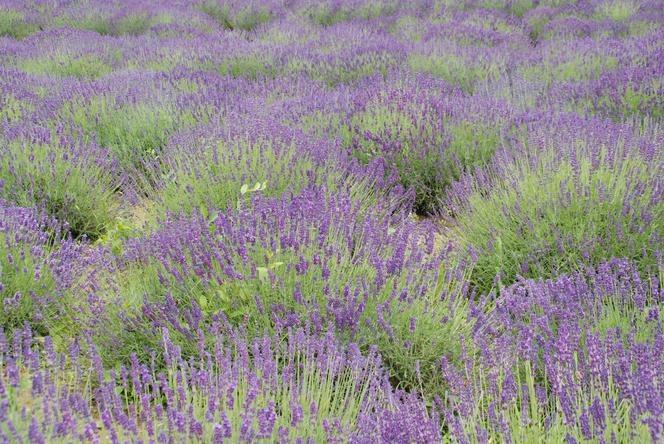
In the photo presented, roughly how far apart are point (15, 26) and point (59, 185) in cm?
795

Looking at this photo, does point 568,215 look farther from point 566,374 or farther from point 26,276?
point 26,276

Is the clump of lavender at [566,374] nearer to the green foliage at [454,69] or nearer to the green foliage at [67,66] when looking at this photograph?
the green foliage at [454,69]

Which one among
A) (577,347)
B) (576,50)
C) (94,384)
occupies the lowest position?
(94,384)

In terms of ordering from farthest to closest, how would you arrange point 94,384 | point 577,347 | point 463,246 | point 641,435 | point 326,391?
point 463,246 < point 94,384 < point 577,347 < point 326,391 < point 641,435

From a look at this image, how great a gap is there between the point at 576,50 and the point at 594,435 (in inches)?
233

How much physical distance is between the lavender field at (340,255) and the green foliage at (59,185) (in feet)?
0.06

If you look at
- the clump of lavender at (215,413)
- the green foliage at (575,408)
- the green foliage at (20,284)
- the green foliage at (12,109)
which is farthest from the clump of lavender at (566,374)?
the green foliage at (12,109)

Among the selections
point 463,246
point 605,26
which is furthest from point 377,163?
point 605,26

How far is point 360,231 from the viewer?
2773mm

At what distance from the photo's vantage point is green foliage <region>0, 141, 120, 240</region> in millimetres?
3543

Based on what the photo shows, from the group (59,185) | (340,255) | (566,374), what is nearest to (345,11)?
(59,185)

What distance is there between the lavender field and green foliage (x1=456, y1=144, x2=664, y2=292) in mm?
17

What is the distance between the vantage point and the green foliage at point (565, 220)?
9.17 ft

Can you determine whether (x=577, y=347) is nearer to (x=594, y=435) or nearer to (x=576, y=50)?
(x=594, y=435)
